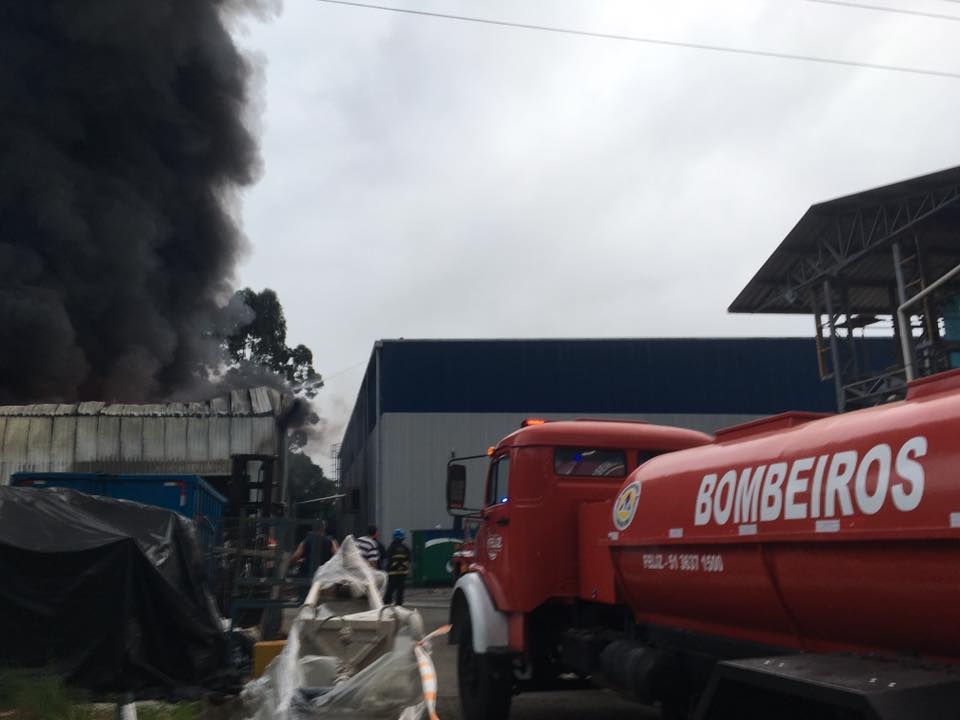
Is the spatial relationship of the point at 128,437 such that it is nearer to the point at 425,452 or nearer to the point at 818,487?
the point at 425,452

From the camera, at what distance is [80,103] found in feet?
90.0

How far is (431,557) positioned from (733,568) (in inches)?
765

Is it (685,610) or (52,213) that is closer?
(685,610)

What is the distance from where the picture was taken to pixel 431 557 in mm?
23203

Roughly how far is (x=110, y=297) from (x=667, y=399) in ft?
55.1

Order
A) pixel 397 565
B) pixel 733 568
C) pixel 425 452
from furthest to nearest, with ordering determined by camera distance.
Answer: pixel 425 452
pixel 397 565
pixel 733 568

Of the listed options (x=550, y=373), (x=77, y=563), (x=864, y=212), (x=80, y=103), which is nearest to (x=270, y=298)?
(x=80, y=103)

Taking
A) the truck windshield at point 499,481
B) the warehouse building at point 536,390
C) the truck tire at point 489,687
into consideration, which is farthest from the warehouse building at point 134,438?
the truck tire at point 489,687

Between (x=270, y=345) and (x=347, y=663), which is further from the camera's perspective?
(x=270, y=345)

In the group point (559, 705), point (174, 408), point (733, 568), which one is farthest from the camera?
point (174, 408)

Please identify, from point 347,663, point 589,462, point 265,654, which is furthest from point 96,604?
point 589,462

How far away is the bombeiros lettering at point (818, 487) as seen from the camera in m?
3.34

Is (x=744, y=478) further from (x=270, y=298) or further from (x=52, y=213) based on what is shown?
(x=270, y=298)

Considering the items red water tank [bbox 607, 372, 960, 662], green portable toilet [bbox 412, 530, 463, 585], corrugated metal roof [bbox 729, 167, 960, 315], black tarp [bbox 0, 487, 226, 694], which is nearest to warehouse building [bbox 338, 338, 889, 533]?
green portable toilet [bbox 412, 530, 463, 585]
